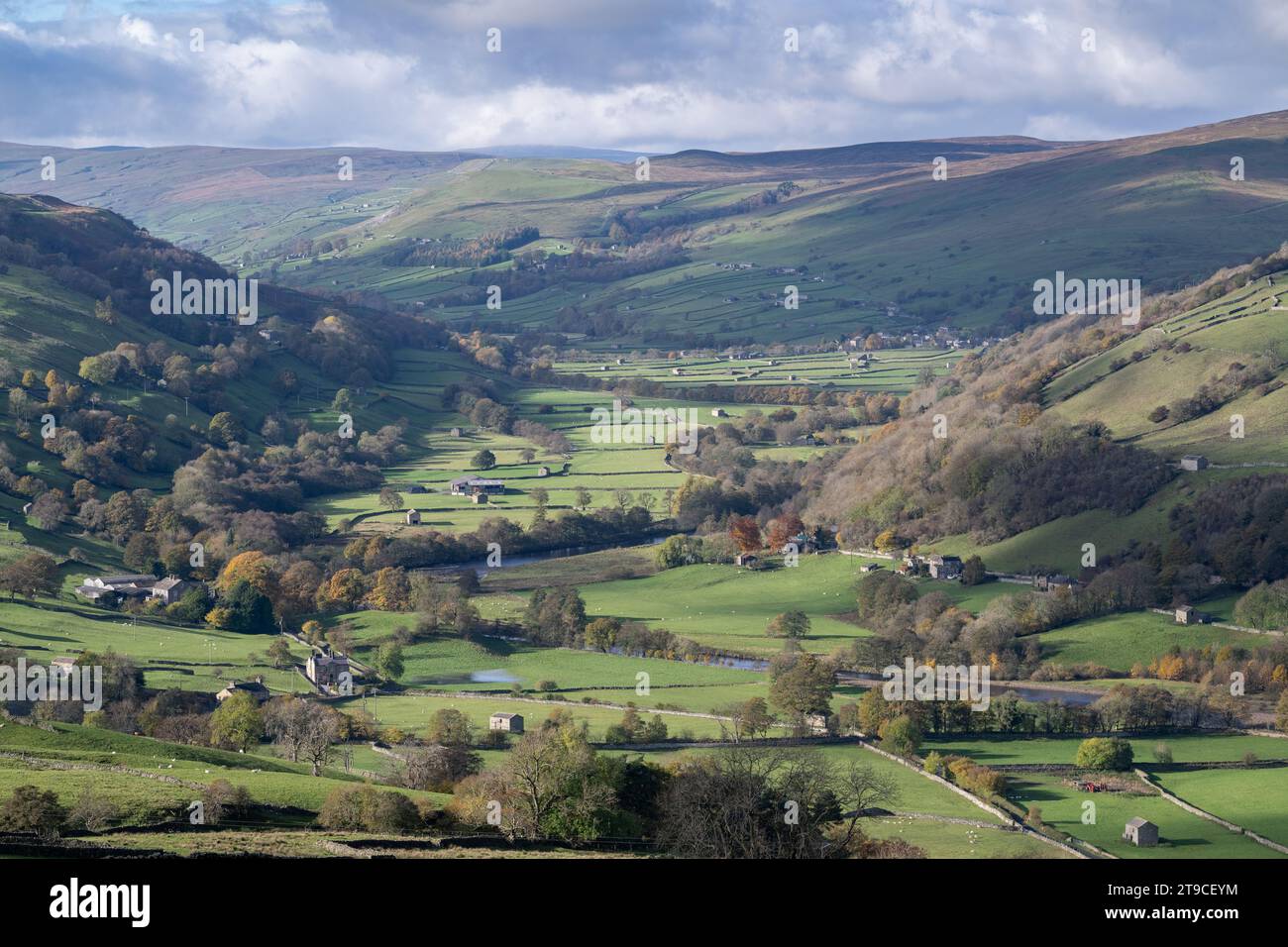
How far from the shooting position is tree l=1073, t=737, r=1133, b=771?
5291 centimetres

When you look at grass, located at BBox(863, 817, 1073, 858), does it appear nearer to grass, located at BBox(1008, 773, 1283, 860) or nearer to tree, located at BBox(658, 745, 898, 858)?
grass, located at BBox(1008, 773, 1283, 860)

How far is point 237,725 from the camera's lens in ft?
169

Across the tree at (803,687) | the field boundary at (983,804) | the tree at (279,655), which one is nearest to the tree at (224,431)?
the tree at (279,655)

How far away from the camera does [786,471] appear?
120000mm

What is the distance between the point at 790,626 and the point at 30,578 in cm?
4125

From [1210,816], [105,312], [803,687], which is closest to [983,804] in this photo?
[1210,816]

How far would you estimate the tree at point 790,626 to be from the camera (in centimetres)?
7606

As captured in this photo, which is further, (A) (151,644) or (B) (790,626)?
(B) (790,626)

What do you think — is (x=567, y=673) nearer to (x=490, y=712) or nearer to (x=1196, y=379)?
(x=490, y=712)

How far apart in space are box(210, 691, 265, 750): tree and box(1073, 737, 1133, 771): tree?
1214 inches
